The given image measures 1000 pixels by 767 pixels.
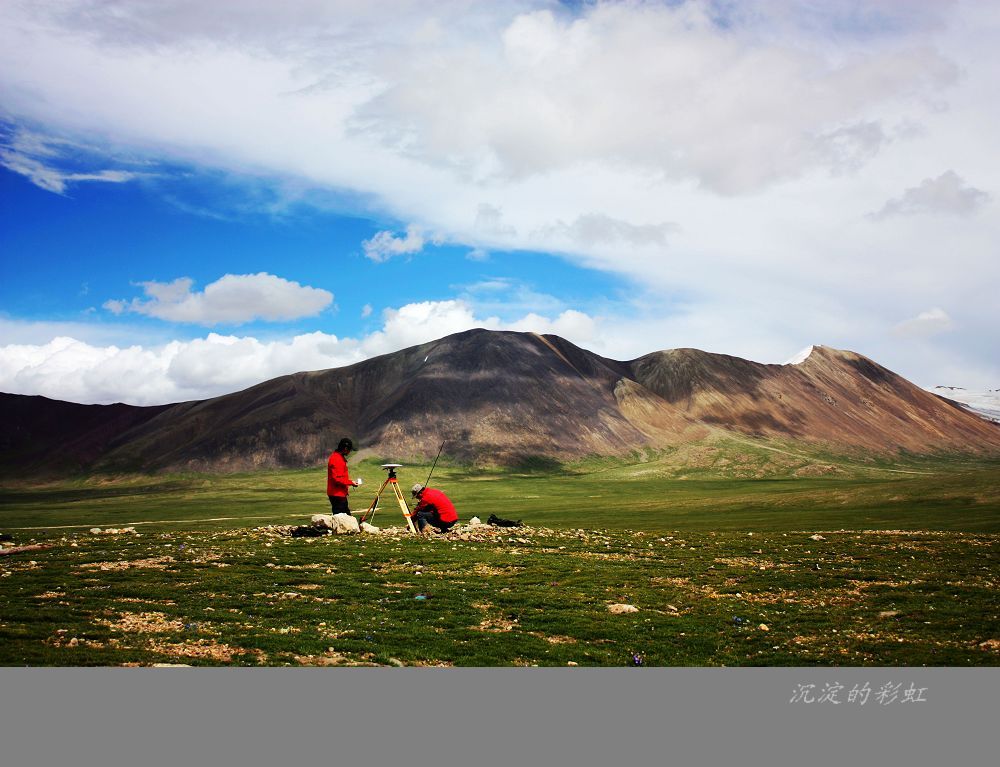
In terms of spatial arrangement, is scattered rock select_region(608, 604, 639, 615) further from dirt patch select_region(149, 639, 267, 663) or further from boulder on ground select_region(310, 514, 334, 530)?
boulder on ground select_region(310, 514, 334, 530)

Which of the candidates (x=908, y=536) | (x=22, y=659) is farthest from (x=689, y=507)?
(x=22, y=659)

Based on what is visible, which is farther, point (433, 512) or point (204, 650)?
point (433, 512)

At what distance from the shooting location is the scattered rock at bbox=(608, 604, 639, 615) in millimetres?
20798

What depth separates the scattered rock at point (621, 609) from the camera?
20.8m

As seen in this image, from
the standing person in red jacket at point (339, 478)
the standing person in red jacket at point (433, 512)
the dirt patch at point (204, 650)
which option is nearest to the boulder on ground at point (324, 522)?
the standing person in red jacket at point (339, 478)

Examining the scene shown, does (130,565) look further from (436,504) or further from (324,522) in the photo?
(436,504)

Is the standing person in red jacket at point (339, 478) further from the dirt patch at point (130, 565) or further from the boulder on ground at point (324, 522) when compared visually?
the dirt patch at point (130, 565)

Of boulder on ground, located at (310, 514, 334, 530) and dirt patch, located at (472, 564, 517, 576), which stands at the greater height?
boulder on ground, located at (310, 514, 334, 530)

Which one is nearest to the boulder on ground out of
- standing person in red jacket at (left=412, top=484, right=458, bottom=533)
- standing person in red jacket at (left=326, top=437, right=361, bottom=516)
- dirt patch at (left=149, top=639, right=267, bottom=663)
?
standing person in red jacket at (left=326, top=437, right=361, bottom=516)

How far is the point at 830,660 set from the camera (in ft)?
52.2

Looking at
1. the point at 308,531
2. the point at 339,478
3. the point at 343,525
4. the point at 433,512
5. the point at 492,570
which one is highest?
the point at 339,478

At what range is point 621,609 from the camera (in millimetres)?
21062

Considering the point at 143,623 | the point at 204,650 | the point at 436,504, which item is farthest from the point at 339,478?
the point at 204,650

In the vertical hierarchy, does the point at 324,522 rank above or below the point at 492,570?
above
